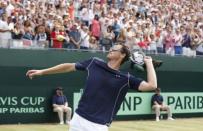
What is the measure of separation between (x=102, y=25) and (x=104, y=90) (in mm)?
14313

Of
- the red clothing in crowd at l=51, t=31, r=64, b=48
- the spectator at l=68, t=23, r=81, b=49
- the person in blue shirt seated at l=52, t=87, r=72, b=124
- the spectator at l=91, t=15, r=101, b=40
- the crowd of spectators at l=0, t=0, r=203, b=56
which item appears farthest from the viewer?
the spectator at l=91, t=15, r=101, b=40

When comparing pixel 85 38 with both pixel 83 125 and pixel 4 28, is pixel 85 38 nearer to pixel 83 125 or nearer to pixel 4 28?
pixel 4 28

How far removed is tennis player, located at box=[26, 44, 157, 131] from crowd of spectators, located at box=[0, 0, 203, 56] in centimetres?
1117

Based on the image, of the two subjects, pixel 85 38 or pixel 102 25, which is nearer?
pixel 85 38

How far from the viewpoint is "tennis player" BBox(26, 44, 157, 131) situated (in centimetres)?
622

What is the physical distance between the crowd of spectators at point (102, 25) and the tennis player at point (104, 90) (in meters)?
11.2

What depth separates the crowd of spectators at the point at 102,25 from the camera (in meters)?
17.9

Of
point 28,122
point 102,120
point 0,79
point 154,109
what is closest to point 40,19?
point 0,79

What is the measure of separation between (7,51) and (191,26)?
9.74 m

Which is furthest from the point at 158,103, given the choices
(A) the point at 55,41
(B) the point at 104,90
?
(B) the point at 104,90

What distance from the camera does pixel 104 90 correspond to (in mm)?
6281

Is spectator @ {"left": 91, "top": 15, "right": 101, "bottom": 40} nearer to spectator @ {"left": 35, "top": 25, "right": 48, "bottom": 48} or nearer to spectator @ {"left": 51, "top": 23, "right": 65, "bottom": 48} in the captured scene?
spectator @ {"left": 51, "top": 23, "right": 65, "bottom": 48}

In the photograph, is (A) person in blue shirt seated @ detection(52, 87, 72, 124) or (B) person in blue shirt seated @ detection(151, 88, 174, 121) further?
(B) person in blue shirt seated @ detection(151, 88, 174, 121)

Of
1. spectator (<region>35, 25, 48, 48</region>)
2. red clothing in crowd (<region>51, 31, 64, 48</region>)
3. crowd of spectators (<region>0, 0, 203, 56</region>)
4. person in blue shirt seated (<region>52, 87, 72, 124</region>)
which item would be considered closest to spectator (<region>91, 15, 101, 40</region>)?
crowd of spectators (<region>0, 0, 203, 56</region>)
